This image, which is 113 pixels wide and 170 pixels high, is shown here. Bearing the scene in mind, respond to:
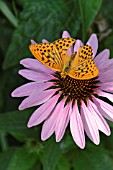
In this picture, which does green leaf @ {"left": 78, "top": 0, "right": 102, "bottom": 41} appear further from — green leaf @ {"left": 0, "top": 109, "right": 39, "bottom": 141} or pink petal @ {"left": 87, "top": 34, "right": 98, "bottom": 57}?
green leaf @ {"left": 0, "top": 109, "right": 39, "bottom": 141}

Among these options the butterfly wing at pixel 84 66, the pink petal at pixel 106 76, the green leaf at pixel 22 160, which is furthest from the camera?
the green leaf at pixel 22 160

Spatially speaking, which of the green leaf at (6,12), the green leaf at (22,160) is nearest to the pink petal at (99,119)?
the green leaf at (22,160)

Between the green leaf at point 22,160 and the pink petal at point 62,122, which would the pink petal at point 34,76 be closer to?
the pink petal at point 62,122

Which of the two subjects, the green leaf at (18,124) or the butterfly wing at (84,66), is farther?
the green leaf at (18,124)

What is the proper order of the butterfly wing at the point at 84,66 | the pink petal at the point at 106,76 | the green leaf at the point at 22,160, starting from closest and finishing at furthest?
the butterfly wing at the point at 84,66
the pink petal at the point at 106,76
the green leaf at the point at 22,160

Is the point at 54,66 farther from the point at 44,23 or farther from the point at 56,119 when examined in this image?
the point at 44,23

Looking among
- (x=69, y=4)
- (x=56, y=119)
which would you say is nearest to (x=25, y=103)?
(x=56, y=119)

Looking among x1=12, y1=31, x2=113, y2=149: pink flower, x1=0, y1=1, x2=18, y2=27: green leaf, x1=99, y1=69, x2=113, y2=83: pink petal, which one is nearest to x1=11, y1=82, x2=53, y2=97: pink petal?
x1=12, y1=31, x2=113, y2=149: pink flower
